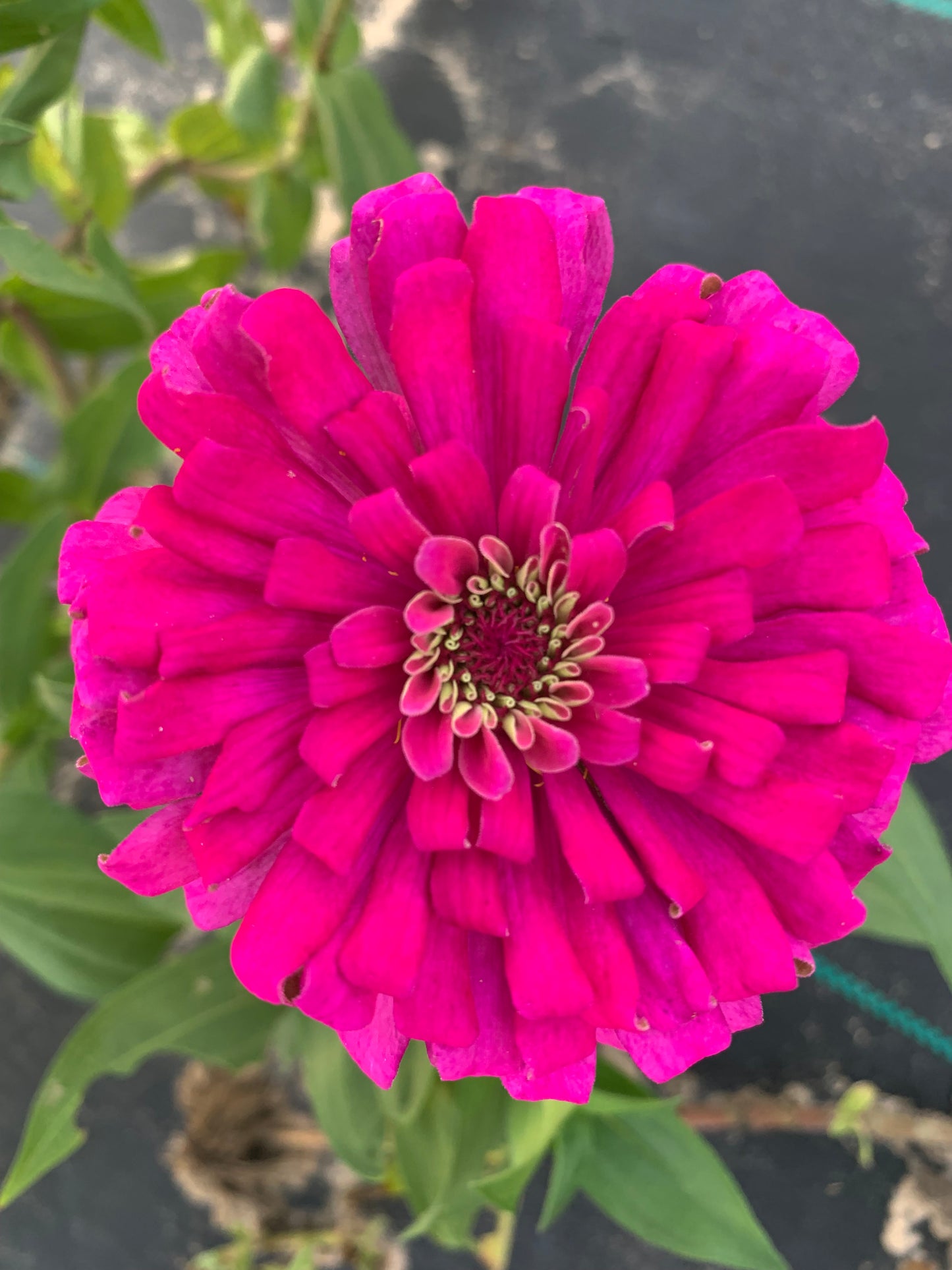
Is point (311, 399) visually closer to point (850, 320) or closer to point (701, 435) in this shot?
point (701, 435)

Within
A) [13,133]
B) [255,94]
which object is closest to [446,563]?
[13,133]

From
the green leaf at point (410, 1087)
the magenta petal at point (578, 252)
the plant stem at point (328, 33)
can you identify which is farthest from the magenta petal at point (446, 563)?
the plant stem at point (328, 33)

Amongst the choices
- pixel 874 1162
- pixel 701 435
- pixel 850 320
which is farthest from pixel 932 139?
pixel 874 1162

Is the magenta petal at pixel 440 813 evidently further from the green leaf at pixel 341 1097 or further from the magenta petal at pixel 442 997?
the green leaf at pixel 341 1097

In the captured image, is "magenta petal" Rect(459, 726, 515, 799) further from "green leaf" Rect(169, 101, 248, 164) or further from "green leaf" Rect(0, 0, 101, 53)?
"green leaf" Rect(169, 101, 248, 164)

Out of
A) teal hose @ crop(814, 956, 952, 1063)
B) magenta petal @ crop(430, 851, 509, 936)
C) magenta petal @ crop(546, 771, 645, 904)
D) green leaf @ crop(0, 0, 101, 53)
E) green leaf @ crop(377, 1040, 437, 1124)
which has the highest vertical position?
green leaf @ crop(0, 0, 101, 53)

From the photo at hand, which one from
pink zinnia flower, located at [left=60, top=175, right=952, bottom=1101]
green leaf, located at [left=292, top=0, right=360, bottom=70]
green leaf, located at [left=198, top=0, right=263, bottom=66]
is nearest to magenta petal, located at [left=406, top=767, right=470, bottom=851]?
pink zinnia flower, located at [left=60, top=175, right=952, bottom=1101]
